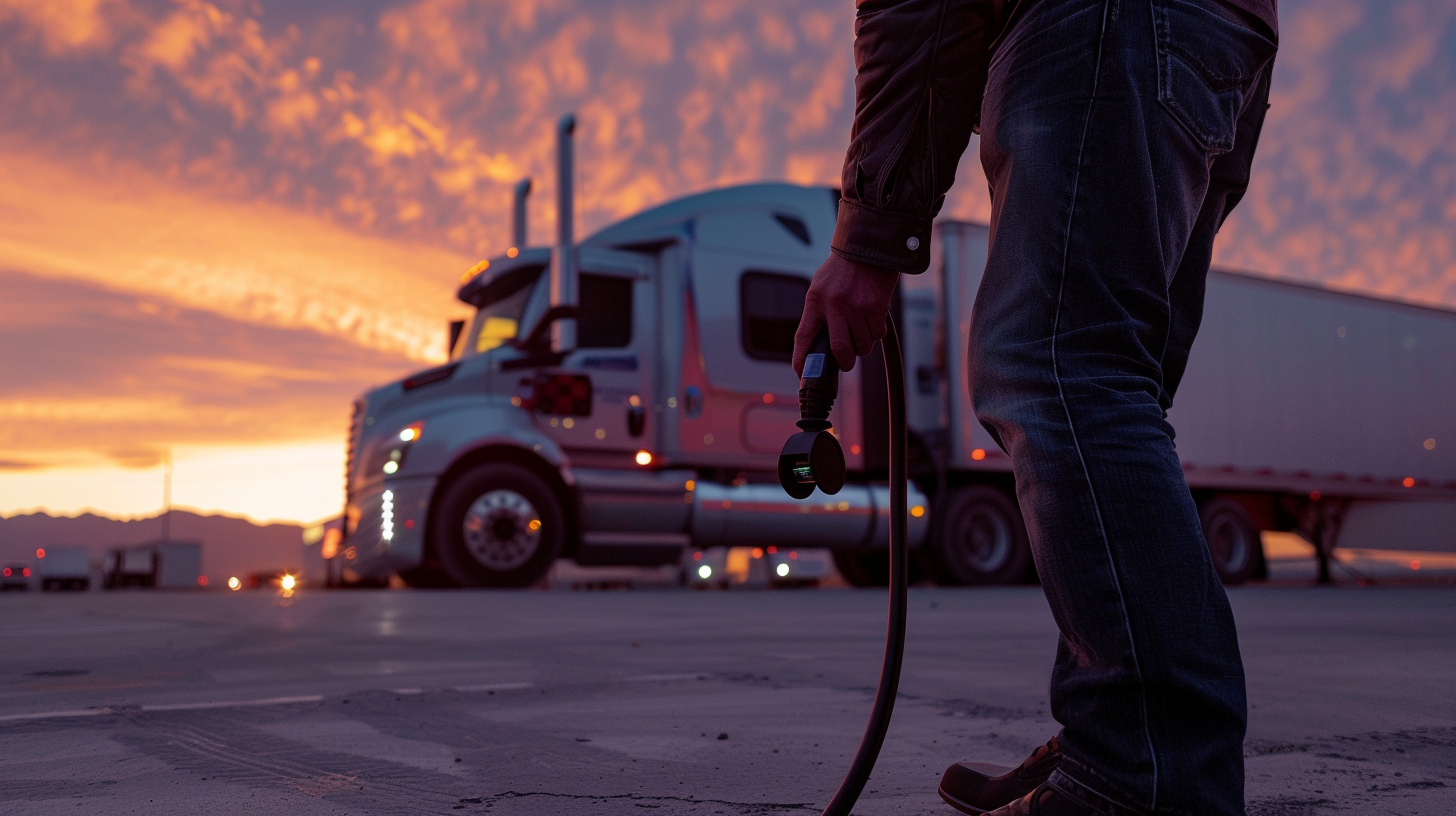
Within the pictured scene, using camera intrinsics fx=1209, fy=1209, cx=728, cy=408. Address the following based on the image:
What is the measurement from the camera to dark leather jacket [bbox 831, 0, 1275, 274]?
1687mm

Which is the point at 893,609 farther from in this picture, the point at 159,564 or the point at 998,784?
the point at 159,564

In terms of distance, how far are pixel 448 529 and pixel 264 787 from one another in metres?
8.17

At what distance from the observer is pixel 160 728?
2.55 meters

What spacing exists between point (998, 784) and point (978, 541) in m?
11.2

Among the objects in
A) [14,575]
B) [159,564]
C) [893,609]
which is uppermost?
[159,564]

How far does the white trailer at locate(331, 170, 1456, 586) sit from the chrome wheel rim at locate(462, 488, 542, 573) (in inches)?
0.7

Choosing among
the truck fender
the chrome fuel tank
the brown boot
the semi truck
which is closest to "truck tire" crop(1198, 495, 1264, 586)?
the semi truck

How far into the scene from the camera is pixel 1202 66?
1.55 m

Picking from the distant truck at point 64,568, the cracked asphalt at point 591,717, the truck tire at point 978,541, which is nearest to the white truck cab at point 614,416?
the truck tire at point 978,541

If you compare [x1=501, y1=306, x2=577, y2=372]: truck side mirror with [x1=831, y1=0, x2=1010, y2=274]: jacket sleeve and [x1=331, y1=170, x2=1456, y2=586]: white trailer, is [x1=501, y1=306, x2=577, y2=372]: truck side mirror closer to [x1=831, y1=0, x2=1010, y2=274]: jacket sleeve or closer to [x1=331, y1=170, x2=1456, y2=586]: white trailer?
[x1=331, y1=170, x2=1456, y2=586]: white trailer

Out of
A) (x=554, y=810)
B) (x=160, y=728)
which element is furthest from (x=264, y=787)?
(x=160, y=728)

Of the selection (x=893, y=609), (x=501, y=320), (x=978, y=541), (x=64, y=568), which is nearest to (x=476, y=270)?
(x=501, y=320)

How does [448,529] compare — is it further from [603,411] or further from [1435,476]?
[1435,476]

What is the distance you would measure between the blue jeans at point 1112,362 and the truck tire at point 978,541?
10936 mm
